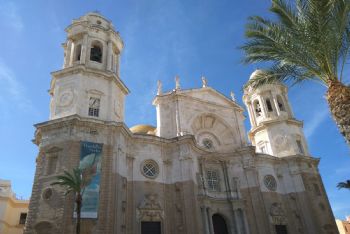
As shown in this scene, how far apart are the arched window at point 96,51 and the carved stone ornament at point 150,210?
44.3ft

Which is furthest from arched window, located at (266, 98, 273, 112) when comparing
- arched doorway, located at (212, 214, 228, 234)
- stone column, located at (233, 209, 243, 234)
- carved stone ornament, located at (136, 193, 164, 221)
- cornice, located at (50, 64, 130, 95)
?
carved stone ornament, located at (136, 193, 164, 221)

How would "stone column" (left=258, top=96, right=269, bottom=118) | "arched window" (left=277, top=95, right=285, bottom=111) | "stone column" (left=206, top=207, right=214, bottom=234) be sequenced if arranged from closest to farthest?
"stone column" (left=206, top=207, right=214, bottom=234)
"stone column" (left=258, top=96, right=269, bottom=118)
"arched window" (left=277, top=95, right=285, bottom=111)

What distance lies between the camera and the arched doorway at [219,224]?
28.2 m

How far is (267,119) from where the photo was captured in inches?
1457

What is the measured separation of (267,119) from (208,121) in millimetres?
8026

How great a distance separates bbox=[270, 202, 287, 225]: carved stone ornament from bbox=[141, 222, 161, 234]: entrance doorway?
38.3 ft

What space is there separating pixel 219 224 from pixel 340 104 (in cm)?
1951

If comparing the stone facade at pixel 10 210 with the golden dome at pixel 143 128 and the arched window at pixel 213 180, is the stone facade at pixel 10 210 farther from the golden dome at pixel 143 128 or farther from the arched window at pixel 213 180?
the arched window at pixel 213 180

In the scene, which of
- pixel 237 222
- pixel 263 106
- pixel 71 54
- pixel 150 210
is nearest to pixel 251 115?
pixel 263 106

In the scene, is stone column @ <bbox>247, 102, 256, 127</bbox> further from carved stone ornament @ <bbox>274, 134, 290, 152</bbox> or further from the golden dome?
the golden dome

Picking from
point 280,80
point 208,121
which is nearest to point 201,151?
point 208,121

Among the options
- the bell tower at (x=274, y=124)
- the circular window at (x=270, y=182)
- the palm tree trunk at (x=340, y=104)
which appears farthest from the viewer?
the bell tower at (x=274, y=124)

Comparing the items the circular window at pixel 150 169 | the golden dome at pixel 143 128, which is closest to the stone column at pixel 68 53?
the circular window at pixel 150 169

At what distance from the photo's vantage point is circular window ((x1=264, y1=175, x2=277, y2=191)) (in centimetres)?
3179
